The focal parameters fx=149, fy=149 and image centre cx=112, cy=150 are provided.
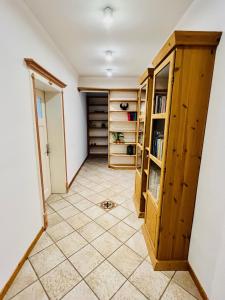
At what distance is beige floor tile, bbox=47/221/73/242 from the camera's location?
2045mm

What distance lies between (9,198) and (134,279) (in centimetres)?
145

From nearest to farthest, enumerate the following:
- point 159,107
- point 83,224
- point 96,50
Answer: point 159,107
point 83,224
point 96,50

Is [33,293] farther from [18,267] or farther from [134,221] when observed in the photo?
[134,221]

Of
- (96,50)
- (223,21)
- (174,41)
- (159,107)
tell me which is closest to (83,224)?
(159,107)

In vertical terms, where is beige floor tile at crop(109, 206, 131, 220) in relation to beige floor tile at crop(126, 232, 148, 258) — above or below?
above

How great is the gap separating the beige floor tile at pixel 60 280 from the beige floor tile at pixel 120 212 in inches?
41.1

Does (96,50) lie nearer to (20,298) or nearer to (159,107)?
(159,107)

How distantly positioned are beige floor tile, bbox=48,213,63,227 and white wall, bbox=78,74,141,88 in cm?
357

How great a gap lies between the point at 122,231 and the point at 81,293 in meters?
0.91

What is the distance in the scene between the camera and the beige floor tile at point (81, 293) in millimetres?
1312

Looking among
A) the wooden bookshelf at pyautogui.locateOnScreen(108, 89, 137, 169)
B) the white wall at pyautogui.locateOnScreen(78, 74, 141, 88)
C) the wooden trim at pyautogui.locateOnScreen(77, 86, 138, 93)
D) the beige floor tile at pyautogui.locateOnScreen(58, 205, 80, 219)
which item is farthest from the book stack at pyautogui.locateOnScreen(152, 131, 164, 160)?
the white wall at pyautogui.locateOnScreen(78, 74, 141, 88)

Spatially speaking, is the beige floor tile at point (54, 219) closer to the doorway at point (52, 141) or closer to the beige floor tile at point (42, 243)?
the beige floor tile at point (42, 243)

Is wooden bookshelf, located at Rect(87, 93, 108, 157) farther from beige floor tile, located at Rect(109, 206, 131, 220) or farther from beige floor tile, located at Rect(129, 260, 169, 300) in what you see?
beige floor tile, located at Rect(129, 260, 169, 300)

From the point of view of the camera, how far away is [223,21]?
1.15 m
